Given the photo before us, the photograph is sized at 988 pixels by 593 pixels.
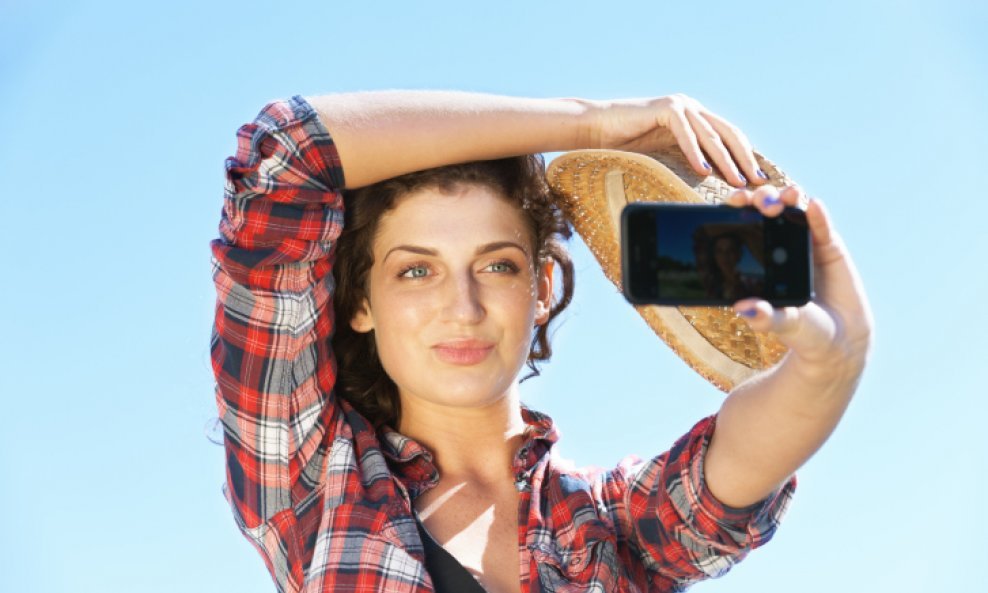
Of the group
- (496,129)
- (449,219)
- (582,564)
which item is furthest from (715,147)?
(582,564)

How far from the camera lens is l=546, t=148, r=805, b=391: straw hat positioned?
2.69 metres

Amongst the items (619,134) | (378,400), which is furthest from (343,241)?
(619,134)

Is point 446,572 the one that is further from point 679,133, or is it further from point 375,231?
point 679,133

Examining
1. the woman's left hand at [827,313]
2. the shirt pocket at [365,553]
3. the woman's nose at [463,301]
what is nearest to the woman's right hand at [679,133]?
the woman's nose at [463,301]

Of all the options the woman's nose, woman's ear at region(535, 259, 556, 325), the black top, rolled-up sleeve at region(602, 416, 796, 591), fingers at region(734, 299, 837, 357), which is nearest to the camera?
fingers at region(734, 299, 837, 357)

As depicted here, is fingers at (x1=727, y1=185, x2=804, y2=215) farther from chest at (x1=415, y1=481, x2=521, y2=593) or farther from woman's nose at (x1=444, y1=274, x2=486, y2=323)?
chest at (x1=415, y1=481, x2=521, y2=593)

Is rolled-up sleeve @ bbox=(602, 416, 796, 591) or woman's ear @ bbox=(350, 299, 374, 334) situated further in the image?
woman's ear @ bbox=(350, 299, 374, 334)

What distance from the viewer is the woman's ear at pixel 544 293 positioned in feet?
10.2

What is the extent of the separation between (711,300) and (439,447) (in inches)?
48.9

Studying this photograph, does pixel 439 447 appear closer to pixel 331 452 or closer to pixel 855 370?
pixel 331 452

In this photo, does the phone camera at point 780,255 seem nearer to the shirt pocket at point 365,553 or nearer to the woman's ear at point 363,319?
the shirt pocket at point 365,553

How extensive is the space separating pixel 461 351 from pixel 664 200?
0.55 m

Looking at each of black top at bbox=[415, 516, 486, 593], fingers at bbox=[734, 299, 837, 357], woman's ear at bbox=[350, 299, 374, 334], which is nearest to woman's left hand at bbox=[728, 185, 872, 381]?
fingers at bbox=[734, 299, 837, 357]

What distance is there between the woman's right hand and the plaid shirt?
564 millimetres
